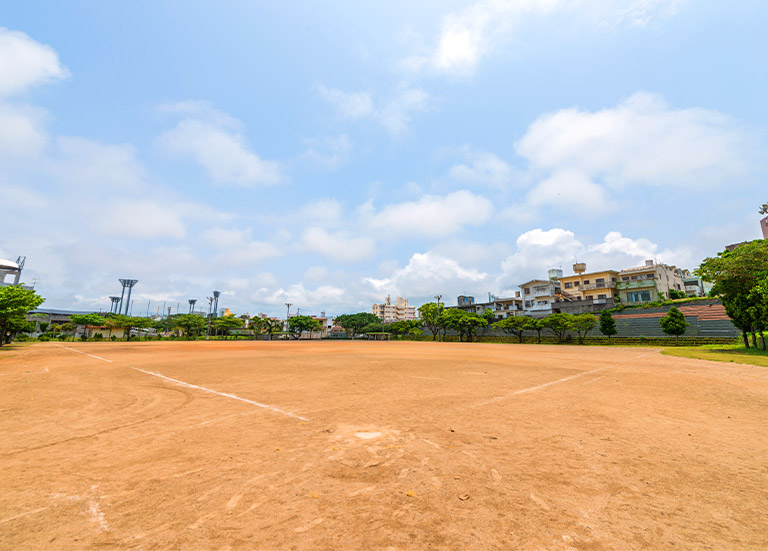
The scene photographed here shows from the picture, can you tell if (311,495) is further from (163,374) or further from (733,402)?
(163,374)

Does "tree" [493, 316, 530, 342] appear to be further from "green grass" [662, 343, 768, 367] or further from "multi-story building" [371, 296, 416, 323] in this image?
"multi-story building" [371, 296, 416, 323]

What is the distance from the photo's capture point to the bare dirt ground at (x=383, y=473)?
293cm

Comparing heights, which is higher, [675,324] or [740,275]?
[740,275]

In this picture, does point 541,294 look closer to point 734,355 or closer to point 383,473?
point 734,355

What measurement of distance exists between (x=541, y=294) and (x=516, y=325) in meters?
21.5

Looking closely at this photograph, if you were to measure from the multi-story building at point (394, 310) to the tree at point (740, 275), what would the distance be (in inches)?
4942

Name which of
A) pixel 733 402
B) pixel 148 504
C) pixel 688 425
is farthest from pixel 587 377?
pixel 148 504

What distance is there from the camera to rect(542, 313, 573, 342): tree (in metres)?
46.7

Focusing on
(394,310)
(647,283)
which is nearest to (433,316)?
(647,283)

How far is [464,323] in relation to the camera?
59.7 m

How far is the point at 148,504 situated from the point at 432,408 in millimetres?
5694

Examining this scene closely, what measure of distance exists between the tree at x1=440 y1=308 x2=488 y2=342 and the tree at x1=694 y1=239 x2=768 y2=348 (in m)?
35.2

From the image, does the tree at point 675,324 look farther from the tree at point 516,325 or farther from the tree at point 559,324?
the tree at point 516,325

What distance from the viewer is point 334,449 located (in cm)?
505
